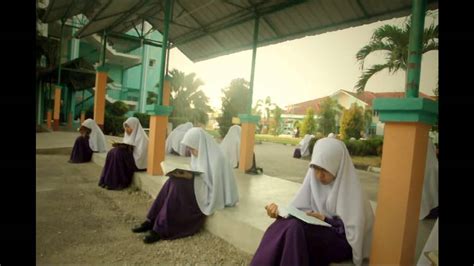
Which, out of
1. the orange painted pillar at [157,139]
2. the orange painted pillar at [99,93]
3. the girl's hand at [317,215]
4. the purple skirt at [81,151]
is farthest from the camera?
the orange painted pillar at [99,93]

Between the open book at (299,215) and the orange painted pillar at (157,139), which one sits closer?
the open book at (299,215)

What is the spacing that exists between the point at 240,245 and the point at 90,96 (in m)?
16.8

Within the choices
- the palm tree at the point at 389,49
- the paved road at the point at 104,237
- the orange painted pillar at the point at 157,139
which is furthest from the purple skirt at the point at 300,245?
the palm tree at the point at 389,49

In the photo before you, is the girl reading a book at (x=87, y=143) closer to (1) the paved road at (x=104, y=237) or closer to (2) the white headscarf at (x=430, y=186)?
(1) the paved road at (x=104, y=237)

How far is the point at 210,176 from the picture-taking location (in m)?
3.80

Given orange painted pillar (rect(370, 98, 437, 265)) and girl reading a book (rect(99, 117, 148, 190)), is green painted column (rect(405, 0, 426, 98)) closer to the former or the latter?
orange painted pillar (rect(370, 98, 437, 265))

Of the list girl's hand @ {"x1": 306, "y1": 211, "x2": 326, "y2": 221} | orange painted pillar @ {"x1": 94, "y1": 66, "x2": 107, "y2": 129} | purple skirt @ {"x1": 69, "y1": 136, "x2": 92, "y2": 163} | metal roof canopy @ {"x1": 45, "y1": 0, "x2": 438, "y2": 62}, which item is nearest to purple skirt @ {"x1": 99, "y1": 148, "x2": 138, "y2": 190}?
purple skirt @ {"x1": 69, "y1": 136, "x2": 92, "y2": 163}

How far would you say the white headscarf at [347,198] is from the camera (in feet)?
7.80

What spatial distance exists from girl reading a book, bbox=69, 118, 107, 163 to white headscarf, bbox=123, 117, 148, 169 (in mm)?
2482

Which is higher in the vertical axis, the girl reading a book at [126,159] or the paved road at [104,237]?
the girl reading a book at [126,159]

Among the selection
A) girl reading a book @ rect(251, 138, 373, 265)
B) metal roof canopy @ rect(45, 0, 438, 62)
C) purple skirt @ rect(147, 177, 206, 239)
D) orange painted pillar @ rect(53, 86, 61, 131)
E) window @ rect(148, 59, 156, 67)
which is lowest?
purple skirt @ rect(147, 177, 206, 239)

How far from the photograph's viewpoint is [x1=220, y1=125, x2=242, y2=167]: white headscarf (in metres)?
7.39

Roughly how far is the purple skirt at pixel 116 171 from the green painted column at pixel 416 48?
463 centimetres
